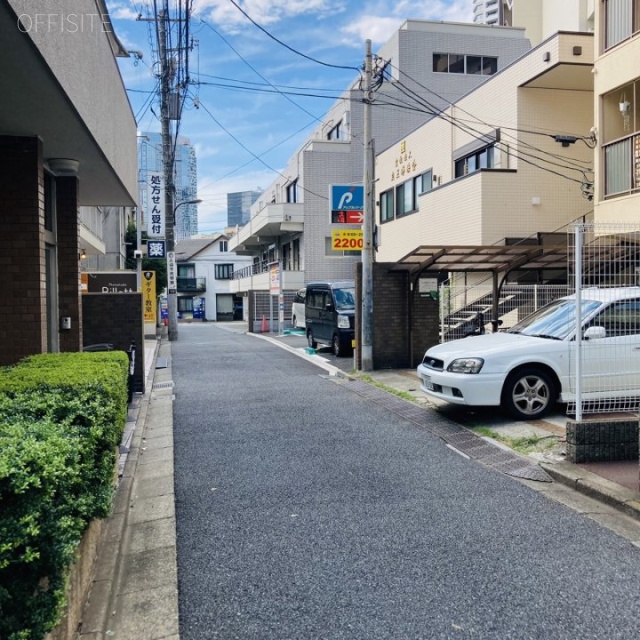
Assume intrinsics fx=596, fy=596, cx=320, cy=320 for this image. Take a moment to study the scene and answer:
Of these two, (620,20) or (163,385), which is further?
(163,385)

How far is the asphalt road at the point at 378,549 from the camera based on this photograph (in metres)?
3.22

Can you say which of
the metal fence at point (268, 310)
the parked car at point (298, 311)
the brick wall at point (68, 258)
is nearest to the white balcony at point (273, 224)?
the metal fence at point (268, 310)

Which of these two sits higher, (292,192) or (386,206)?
(292,192)

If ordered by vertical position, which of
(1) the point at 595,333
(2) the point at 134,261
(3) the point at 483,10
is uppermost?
(3) the point at 483,10

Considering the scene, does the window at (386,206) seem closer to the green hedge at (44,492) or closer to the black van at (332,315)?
the black van at (332,315)

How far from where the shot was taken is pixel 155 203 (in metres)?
23.8

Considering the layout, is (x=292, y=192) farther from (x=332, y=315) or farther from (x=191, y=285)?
(x=191, y=285)

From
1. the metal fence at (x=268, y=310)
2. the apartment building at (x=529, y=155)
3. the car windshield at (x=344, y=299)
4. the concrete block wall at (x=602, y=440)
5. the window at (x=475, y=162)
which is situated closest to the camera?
the concrete block wall at (x=602, y=440)

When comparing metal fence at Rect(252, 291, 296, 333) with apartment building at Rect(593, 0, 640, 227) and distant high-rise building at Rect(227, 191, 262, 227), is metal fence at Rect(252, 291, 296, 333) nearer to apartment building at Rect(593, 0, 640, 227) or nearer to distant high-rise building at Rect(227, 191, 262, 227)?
apartment building at Rect(593, 0, 640, 227)

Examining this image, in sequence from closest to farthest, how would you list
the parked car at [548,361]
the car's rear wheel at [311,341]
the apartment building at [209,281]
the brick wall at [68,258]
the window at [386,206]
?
the parked car at [548,361] < the brick wall at [68,258] < the car's rear wheel at [311,341] < the window at [386,206] < the apartment building at [209,281]

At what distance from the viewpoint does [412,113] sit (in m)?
29.9

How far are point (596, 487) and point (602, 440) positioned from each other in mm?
853

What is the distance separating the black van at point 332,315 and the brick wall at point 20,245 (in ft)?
32.6

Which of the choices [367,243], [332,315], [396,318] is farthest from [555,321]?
[332,315]
